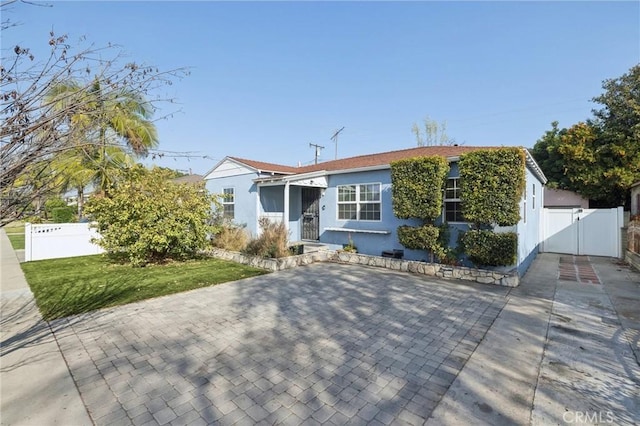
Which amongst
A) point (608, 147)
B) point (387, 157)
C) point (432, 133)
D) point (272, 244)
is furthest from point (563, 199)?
point (272, 244)

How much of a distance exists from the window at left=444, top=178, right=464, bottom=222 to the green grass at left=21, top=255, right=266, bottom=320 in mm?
6332

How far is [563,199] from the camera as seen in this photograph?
59.0 ft

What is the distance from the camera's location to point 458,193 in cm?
971

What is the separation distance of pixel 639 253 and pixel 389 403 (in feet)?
38.8

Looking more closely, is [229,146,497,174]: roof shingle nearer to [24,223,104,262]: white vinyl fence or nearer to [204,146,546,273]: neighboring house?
[204,146,546,273]: neighboring house

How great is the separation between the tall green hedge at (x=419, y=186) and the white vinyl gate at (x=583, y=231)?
8.63 metres

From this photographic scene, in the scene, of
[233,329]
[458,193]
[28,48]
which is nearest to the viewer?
[28,48]

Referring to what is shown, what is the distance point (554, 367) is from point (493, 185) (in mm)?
5282

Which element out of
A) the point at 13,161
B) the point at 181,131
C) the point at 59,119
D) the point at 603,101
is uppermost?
the point at 603,101

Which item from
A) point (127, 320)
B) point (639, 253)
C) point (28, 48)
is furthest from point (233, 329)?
point (639, 253)

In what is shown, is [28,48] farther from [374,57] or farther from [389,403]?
[374,57]

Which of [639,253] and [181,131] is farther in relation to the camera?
[639,253]

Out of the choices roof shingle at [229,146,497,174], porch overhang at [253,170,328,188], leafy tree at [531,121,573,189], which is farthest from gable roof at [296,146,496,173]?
leafy tree at [531,121,573,189]

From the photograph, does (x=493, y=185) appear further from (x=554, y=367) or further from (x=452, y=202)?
(x=554, y=367)
